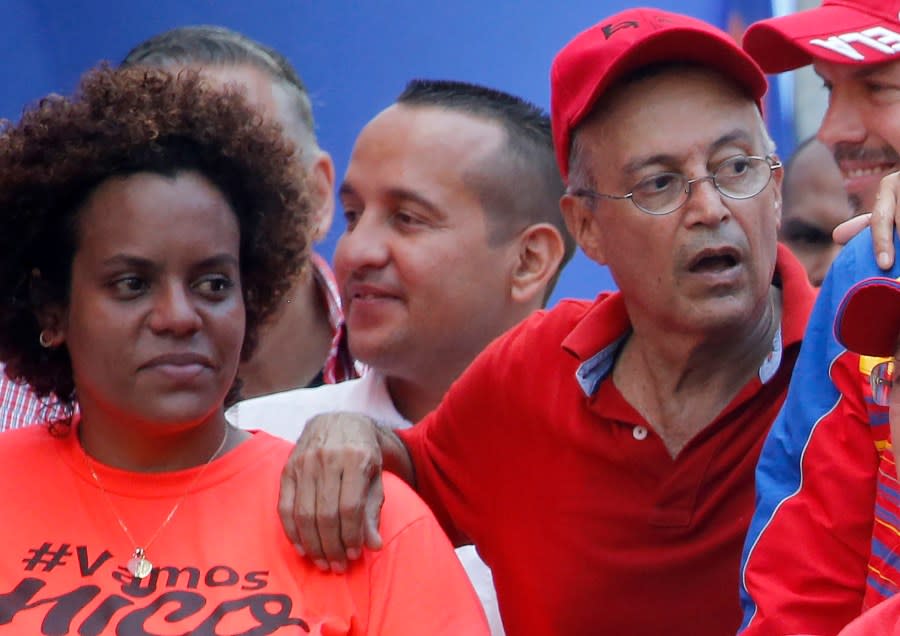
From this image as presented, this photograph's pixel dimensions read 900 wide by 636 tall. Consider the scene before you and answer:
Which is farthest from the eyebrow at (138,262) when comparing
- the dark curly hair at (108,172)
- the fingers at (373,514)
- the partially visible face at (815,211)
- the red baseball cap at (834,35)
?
the partially visible face at (815,211)

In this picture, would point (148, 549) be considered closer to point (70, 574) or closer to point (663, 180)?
point (70, 574)

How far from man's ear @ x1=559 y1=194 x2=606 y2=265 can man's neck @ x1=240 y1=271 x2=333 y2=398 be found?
38.2 inches

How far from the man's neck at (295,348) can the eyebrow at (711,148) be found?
4.07 feet

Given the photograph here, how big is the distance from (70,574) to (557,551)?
0.83 metres

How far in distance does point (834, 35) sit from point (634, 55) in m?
0.37

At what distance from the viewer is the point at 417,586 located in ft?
7.84

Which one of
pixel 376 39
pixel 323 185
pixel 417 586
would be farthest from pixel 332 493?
pixel 376 39

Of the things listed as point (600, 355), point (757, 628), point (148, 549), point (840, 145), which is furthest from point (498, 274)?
point (757, 628)

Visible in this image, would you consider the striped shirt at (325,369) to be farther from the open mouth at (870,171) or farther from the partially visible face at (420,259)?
the open mouth at (870,171)

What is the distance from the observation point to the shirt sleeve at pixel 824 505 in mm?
2146

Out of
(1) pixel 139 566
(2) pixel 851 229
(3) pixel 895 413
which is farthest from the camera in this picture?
(1) pixel 139 566

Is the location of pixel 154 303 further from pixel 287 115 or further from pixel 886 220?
pixel 287 115

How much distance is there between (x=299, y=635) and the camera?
2314 mm

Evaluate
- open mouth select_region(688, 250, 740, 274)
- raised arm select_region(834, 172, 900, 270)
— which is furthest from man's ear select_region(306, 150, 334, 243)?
raised arm select_region(834, 172, 900, 270)
